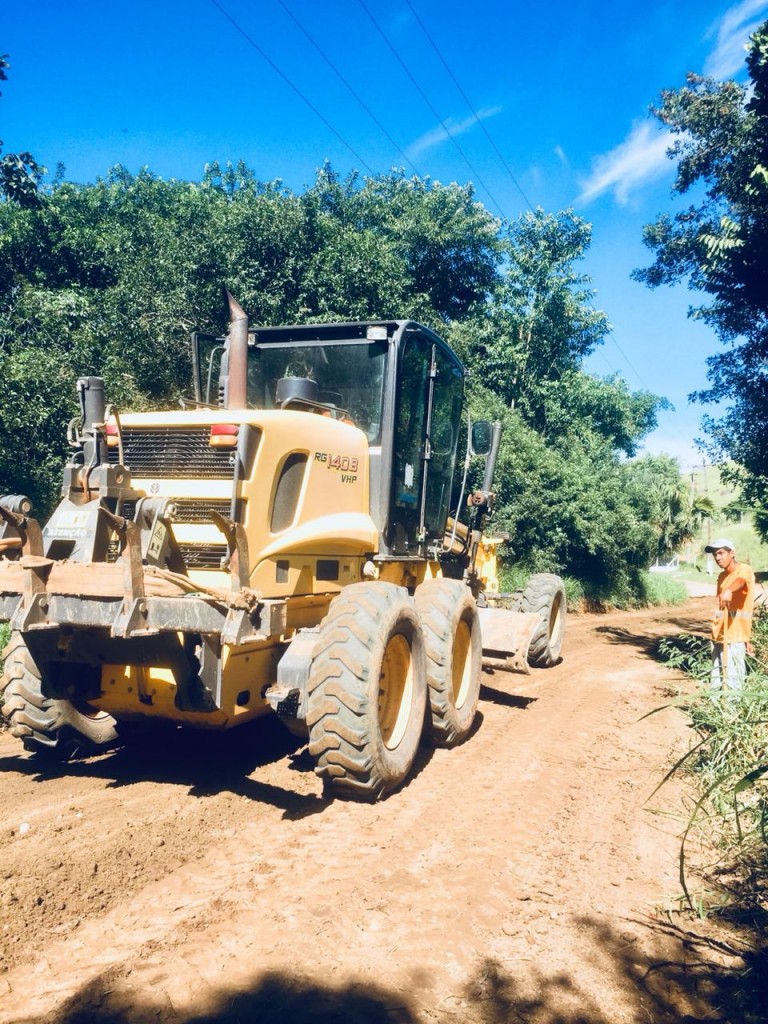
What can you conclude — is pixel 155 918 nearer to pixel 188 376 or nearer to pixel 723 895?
pixel 723 895

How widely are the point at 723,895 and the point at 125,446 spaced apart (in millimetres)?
4316

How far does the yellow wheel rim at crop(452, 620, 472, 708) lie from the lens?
6.27 m

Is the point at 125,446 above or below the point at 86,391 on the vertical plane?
below

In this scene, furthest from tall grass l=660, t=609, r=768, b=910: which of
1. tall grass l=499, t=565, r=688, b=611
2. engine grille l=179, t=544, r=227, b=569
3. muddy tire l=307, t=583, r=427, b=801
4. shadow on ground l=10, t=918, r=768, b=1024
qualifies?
tall grass l=499, t=565, r=688, b=611

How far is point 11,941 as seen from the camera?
2.89m

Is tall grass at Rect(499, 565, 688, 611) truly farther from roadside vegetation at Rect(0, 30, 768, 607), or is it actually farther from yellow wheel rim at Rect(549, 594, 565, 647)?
yellow wheel rim at Rect(549, 594, 565, 647)

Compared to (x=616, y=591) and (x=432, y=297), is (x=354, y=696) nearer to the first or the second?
(x=616, y=591)

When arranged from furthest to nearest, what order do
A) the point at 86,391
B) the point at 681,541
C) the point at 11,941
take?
the point at 681,541
the point at 86,391
the point at 11,941

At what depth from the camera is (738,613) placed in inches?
246

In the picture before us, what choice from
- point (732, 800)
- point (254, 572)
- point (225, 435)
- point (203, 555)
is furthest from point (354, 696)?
point (732, 800)

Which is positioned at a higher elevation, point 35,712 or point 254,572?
point 254,572

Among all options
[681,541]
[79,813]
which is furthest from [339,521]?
[681,541]

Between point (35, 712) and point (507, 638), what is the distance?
4328 millimetres

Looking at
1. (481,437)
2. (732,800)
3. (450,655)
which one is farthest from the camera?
(481,437)
